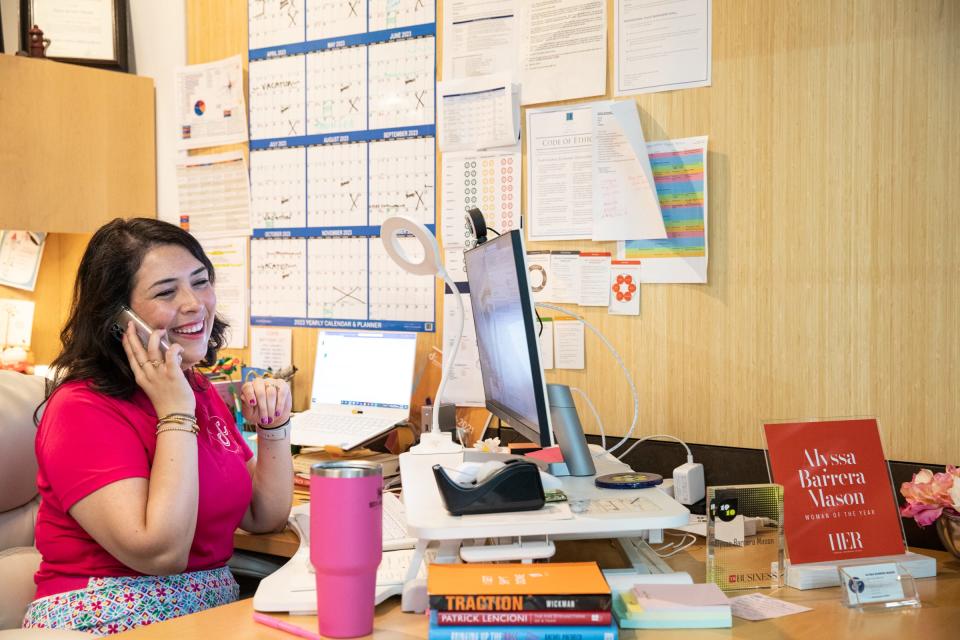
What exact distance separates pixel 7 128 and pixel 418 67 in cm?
131

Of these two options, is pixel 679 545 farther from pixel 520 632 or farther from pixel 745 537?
pixel 520 632

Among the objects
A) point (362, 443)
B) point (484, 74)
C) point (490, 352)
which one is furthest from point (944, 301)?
point (362, 443)

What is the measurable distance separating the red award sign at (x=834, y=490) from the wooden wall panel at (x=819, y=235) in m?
0.31

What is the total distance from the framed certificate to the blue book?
8.48 feet

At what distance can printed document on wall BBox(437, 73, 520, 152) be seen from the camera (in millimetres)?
2316

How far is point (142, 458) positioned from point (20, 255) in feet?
6.40

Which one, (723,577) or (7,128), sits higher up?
(7,128)

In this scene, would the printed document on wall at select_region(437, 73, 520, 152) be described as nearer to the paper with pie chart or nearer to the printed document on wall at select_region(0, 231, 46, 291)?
the paper with pie chart

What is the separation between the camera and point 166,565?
1.59 meters

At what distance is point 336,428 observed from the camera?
2428mm

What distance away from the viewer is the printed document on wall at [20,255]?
3.18 metres

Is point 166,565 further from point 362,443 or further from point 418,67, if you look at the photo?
point 418,67

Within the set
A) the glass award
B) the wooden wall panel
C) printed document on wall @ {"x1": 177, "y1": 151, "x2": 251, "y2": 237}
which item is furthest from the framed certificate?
the glass award

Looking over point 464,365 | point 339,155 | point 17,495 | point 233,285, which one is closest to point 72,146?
point 233,285
